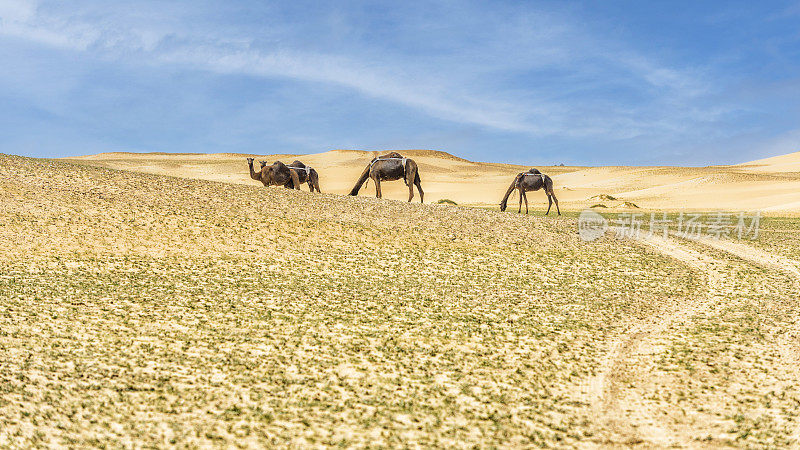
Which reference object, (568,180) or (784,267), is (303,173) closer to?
(784,267)

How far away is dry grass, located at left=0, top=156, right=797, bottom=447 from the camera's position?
737 cm

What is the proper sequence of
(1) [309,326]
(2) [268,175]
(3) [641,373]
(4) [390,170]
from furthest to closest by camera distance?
1. (2) [268,175]
2. (4) [390,170]
3. (1) [309,326]
4. (3) [641,373]

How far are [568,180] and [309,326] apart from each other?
8573 cm

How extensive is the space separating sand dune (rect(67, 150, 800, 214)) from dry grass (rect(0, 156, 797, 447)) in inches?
1076

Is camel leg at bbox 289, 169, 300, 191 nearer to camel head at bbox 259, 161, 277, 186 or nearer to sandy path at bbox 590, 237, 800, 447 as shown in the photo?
camel head at bbox 259, 161, 277, 186

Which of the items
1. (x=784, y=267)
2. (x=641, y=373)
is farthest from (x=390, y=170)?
(x=641, y=373)

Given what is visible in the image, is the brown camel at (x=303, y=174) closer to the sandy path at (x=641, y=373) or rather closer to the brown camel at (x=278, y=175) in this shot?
the brown camel at (x=278, y=175)

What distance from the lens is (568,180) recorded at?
92.6 m

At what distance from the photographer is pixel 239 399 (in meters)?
7.84

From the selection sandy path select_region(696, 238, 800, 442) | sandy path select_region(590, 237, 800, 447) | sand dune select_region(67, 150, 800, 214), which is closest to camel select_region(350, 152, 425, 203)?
sandy path select_region(696, 238, 800, 442)

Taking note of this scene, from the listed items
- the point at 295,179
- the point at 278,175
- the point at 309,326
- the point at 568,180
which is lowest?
the point at 309,326

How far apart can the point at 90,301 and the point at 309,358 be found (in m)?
5.01

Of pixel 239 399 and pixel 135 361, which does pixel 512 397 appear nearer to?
pixel 239 399

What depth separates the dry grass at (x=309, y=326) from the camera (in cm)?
737
